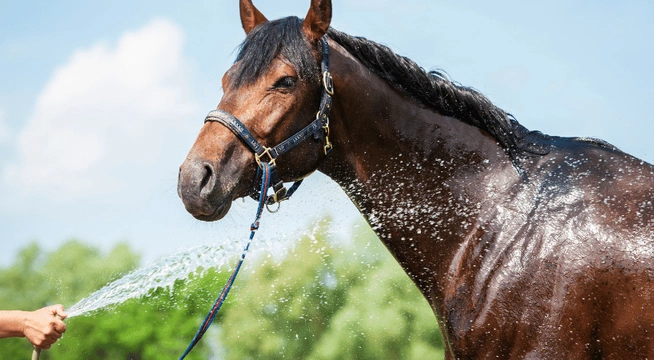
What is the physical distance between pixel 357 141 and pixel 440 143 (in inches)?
20.9

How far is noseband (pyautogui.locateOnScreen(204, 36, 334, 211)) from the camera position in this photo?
410 centimetres

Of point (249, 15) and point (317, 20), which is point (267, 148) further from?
point (249, 15)

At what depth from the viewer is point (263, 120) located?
4.19m

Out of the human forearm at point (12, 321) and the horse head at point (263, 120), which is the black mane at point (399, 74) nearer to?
the horse head at point (263, 120)

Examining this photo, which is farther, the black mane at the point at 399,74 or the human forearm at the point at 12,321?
the black mane at the point at 399,74

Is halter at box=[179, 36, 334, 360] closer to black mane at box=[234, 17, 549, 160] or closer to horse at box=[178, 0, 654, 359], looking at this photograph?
horse at box=[178, 0, 654, 359]

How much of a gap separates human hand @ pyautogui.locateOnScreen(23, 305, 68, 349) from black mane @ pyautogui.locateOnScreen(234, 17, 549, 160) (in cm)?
175

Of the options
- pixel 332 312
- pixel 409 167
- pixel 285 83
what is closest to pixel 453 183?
pixel 409 167

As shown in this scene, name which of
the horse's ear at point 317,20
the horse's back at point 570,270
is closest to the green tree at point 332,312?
the horse's ear at point 317,20

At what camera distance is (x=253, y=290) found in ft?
90.6

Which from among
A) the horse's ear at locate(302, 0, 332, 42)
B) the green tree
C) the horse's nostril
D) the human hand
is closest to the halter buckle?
the horse's nostril

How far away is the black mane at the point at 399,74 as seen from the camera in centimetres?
432

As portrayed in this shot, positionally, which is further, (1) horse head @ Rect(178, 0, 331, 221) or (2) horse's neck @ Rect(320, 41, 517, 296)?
(2) horse's neck @ Rect(320, 41, 517, 296)

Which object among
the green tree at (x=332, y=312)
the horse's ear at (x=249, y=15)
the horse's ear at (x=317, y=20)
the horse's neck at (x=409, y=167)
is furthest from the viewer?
the green tree at (x=332, y=312)
